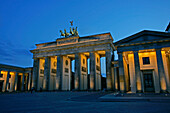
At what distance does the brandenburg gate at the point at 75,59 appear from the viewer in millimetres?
40062

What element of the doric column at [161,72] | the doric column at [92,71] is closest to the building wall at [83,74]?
the doric column at [92,71]

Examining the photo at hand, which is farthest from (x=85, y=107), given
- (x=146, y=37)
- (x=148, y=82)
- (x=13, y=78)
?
(x=13, y=78)

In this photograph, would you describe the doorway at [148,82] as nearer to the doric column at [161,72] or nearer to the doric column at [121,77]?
the doric column at [161,72]

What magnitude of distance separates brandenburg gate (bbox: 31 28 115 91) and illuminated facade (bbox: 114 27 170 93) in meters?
12.6

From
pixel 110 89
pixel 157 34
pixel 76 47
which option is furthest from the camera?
pixel 76 47

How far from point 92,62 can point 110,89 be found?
31.4ft

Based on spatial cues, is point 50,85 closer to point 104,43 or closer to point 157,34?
point 104,43

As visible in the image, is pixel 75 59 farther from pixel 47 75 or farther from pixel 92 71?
pixel 47 75

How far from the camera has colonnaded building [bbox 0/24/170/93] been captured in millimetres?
24219

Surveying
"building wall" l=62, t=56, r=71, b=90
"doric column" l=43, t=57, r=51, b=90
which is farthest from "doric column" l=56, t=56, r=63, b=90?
"doric column" l=43, t=57, r=51, b=90

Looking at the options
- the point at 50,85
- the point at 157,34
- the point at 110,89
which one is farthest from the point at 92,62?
the point at 157,34

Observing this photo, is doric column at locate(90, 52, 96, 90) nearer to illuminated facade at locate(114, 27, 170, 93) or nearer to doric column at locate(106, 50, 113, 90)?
doric column at locate(106, 50, 113, 90)

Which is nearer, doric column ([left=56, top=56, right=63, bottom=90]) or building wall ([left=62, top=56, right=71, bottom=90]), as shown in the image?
doric column ([left=56, top=56, right=63, bottom=90])

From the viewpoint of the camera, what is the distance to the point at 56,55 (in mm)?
46094
